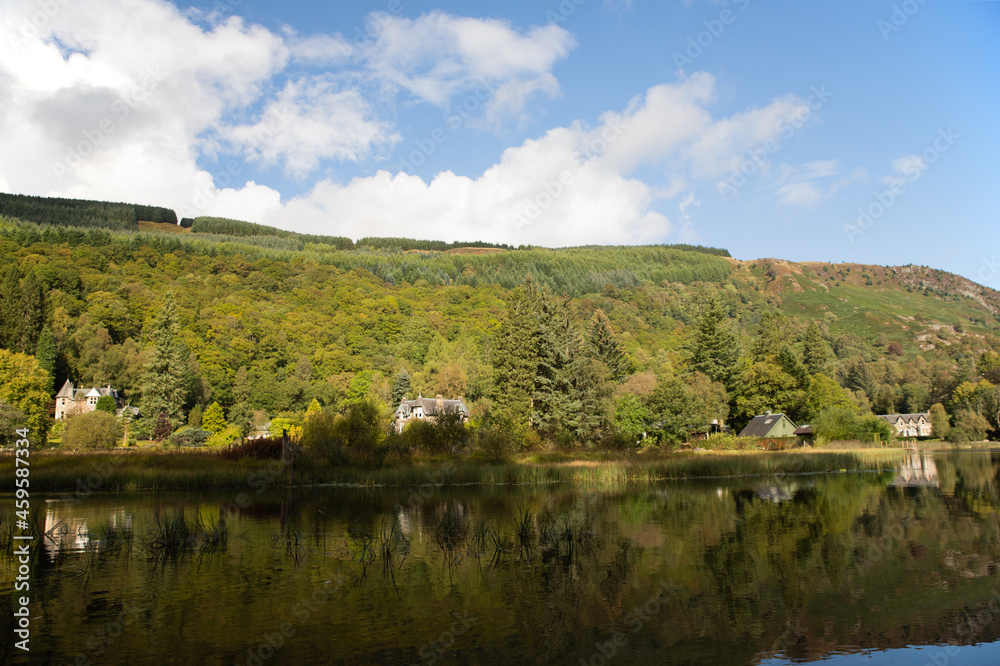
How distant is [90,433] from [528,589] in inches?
1956

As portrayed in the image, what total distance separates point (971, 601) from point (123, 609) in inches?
622

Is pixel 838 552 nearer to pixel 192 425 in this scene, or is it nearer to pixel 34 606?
pixel 34 606

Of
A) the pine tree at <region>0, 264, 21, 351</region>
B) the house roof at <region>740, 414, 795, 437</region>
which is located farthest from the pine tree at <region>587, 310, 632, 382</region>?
the pine tree at <region>0, 264, 21, 351</region>

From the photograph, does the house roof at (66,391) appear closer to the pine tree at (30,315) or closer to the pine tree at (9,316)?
the pine tree at (30,315)

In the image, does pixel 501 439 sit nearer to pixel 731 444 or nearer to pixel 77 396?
pixel 731 444

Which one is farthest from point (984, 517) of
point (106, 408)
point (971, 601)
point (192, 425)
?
point (106, 408)

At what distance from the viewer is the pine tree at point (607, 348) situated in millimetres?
89688

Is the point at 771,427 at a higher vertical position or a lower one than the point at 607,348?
lower

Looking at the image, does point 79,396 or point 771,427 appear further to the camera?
point 79,396

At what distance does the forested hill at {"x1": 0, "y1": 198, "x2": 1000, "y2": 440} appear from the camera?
2997 inches

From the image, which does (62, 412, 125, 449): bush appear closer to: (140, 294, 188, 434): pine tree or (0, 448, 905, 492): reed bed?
(0, 448, 905, 492): reed bed

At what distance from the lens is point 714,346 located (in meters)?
85.1

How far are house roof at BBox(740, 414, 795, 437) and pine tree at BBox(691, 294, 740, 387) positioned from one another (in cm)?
1210

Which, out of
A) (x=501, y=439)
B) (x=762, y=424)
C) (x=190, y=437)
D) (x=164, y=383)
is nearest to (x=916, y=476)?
(x=501, y=439)
